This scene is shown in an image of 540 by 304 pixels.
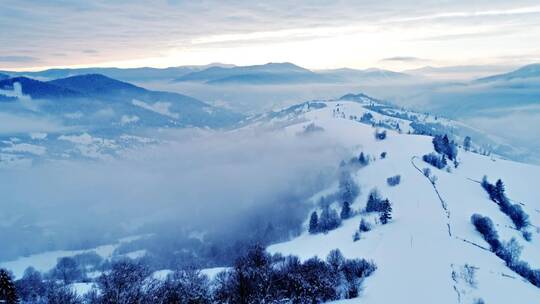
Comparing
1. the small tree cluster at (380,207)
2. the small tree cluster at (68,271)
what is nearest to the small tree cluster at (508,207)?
the small tree cluster at (380,207)

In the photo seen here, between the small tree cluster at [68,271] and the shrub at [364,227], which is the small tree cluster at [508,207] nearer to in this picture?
the shrub at [364,227]

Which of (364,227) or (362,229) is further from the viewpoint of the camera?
(364,227)

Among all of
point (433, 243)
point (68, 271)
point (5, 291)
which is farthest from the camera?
point (68, 271)

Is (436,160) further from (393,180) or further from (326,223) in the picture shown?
(326,223)

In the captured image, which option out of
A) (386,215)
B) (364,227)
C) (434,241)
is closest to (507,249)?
(434,241)

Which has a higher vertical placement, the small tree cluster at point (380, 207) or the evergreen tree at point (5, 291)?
the evergreen tree at point (5, 291)

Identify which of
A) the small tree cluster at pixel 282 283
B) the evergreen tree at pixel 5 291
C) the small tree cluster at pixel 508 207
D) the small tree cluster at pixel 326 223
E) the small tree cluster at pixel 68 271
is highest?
the evergreen tree at pixel 5 291

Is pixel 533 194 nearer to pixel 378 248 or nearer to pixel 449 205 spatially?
pixel 449 205
